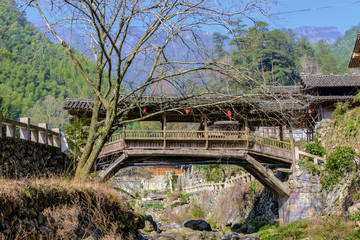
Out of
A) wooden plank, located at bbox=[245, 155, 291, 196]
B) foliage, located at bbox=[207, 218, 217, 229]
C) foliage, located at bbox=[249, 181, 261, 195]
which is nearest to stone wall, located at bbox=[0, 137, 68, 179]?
wooden plank, located at bbox=[245, 155, 291, 196]

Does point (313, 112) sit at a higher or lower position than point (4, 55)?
lower

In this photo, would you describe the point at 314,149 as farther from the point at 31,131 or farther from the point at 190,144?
the point at 31,131

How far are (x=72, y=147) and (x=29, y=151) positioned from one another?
301 centimetres

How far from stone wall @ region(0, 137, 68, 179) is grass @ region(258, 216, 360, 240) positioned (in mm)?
8989

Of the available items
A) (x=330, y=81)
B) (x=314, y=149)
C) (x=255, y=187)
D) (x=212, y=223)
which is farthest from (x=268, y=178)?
(x=330, y=81)

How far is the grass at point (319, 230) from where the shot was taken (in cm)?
1478

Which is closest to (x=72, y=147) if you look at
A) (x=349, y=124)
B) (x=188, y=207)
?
(x=349, y=124)

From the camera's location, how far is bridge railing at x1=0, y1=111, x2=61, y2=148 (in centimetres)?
1188

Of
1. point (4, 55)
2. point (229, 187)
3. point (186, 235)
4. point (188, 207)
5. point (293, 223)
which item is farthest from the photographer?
point (188, 207)

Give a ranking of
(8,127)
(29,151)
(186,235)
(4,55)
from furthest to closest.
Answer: (186,235)
(4,55)
(29,151)
(8,127)

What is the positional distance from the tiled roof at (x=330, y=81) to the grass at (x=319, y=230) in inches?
487

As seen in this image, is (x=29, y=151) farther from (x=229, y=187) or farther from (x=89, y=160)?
(x=229, y=187)

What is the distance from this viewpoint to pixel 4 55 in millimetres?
15680

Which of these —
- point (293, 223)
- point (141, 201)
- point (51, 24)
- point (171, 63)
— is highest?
point (51, 24)
